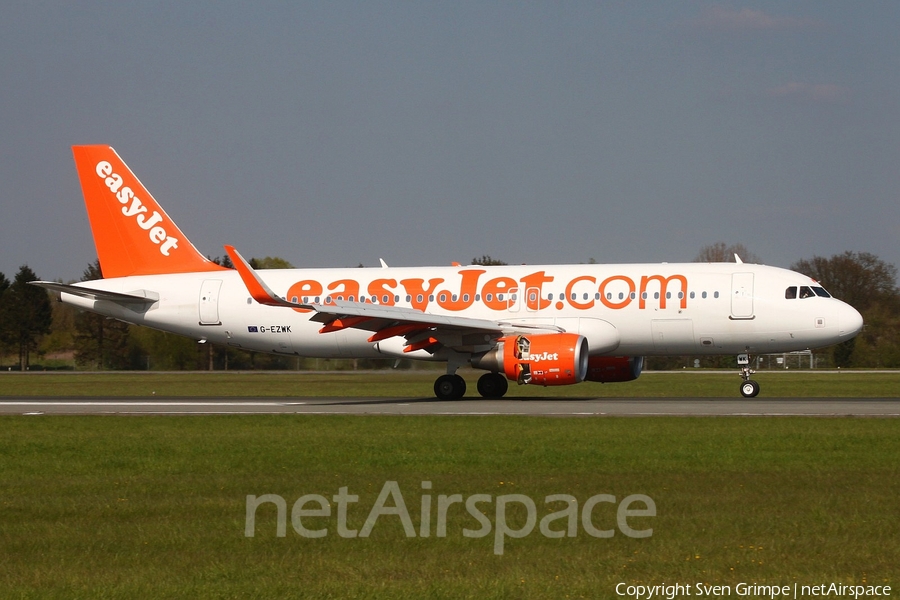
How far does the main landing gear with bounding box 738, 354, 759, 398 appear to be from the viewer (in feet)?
94.5

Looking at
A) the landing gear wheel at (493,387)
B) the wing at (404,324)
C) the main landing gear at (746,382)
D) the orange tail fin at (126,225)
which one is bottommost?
the landing gear wheel at (493,387)

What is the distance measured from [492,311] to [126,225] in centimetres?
1245

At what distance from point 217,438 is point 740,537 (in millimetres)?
11201

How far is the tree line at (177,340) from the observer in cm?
6938

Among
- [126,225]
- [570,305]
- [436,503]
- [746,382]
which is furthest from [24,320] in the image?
[436,503]

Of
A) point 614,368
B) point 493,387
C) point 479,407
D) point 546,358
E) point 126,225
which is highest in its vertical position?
point 126,225

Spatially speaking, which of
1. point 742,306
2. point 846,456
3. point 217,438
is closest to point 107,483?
point 217,438

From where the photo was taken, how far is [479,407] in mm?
26141

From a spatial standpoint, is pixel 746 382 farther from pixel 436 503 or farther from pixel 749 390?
pixel 436 503

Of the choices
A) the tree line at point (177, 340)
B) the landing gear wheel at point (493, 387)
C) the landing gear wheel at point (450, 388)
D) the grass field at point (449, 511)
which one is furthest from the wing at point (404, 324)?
the tree line at point (177, 340)

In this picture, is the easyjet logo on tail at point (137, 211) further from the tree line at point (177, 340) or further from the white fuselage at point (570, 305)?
the tree line at point (177, 340)

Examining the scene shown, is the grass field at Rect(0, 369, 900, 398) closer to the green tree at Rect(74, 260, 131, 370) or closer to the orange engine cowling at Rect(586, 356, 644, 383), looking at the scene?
the orange engine cowling at Rect(586, 356, 644, 383)

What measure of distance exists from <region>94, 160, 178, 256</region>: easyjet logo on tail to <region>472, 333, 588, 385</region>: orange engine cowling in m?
12.7

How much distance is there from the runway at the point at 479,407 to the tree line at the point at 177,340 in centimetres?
2987
